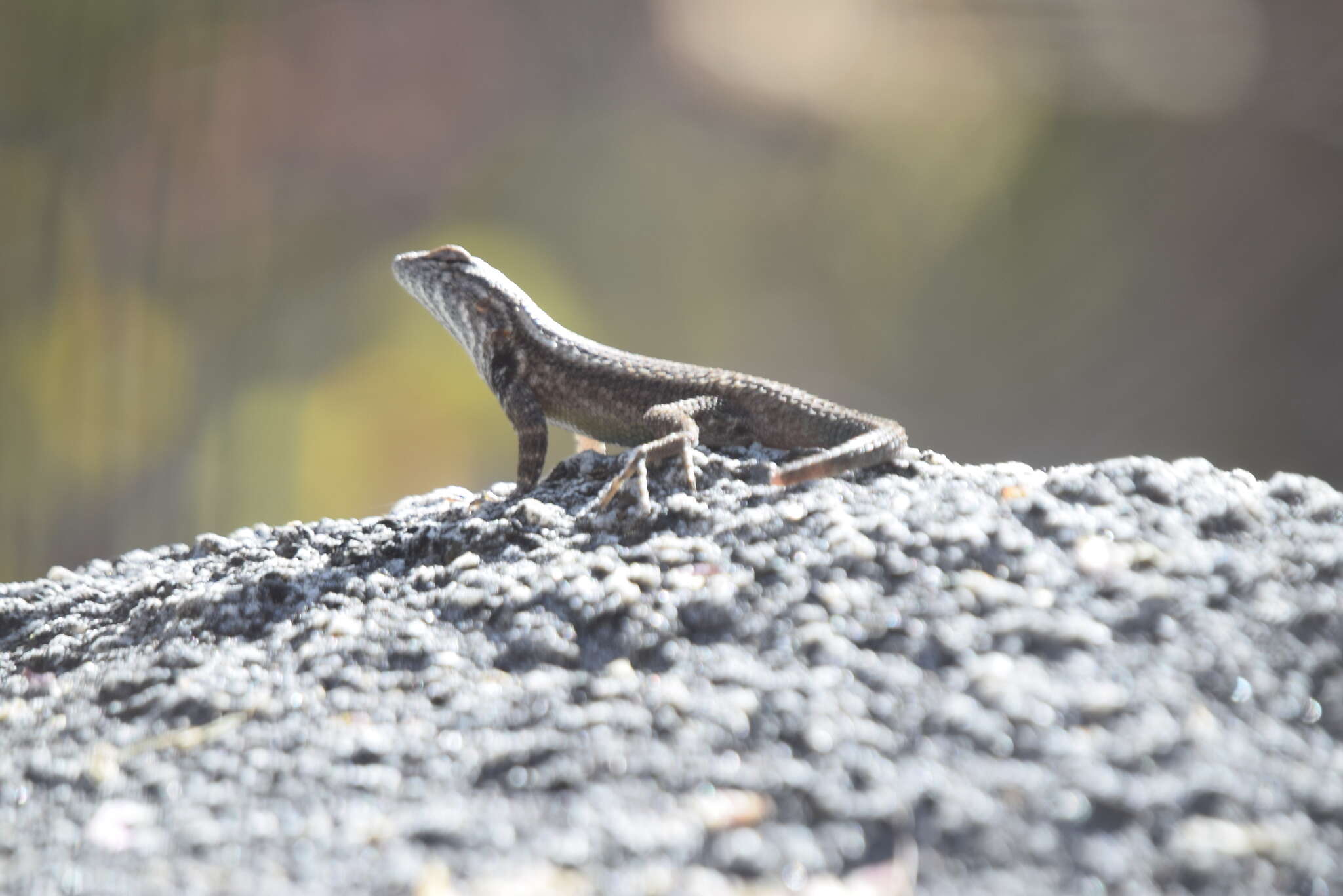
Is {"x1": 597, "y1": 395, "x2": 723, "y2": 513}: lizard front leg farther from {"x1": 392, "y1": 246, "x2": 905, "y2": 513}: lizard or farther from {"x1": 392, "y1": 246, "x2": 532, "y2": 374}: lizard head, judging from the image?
{"x1": 392, "y1": 246, "x2": 532, "y2": 374}: lizard head

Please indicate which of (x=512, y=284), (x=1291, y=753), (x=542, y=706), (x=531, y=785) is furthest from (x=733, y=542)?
(x=512, y=284)

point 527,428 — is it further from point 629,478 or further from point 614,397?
point 629,478

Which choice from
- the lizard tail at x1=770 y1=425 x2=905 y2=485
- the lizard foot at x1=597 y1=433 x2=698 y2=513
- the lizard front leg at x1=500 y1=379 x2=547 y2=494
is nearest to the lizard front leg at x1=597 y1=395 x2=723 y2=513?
the lizard foot at x1=597 y1=433 x2=698 y2=513

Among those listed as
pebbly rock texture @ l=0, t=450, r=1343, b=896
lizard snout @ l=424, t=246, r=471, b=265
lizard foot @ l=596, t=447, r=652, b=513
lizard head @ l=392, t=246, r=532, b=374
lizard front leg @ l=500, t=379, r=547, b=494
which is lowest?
pebbly rock texture @ l=0, t=450, r=1343, b=896

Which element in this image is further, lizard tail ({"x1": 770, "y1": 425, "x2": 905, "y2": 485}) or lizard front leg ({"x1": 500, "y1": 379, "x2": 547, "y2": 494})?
lizard front leg ({"x1": 500, "y1": 379, "x2": 547, "y2": 494})

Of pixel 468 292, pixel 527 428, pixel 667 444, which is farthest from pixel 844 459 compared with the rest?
pixel 468 292

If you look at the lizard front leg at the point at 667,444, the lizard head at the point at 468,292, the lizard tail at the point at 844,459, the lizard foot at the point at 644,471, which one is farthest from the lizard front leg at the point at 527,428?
the lizard tail at the point at 844,459
